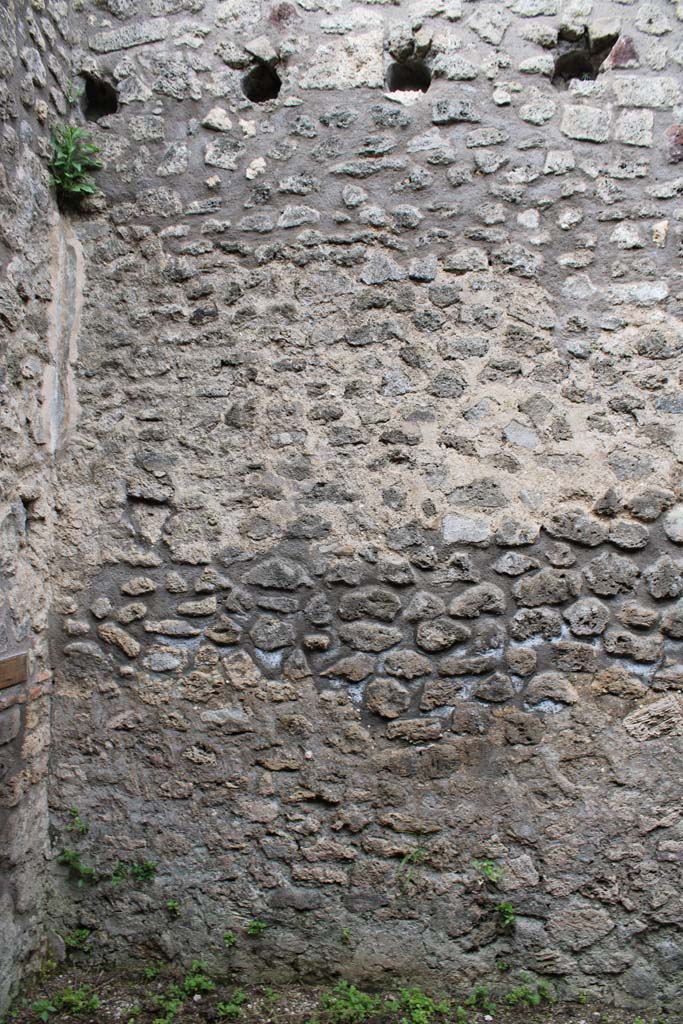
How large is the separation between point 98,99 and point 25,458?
1.72m

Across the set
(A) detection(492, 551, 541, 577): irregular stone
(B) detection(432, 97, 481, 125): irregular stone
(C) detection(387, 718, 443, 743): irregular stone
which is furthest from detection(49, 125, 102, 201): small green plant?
(C) detection(387, 718, 443, 743): irregular stone

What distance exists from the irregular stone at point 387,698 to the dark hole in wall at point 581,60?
2.58 m

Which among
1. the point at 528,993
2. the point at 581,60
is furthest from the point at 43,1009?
the point at 581,60

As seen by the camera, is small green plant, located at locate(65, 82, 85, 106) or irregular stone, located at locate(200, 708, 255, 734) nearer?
irregular stone, located at locate(200, 708, 255, 734)

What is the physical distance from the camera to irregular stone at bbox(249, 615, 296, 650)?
279 centimetres

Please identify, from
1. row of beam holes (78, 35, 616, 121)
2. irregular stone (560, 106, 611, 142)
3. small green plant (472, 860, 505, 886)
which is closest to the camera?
small green plant (472, 860, 505, 886)

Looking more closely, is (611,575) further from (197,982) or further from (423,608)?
(197,982)

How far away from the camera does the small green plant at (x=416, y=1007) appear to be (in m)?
2.52

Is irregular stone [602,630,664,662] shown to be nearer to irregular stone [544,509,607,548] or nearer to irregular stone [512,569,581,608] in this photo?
irregular stone [512,569,581,608]

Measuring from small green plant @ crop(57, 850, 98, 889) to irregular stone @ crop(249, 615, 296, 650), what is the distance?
1.03 m

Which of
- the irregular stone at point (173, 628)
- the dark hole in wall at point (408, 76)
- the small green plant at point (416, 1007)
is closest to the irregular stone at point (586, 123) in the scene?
the dark hole in wall at point (408, 76)

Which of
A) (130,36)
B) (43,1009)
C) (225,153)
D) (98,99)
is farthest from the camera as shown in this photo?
(98,99)

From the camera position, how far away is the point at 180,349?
3.00 metres

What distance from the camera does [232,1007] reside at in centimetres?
256
